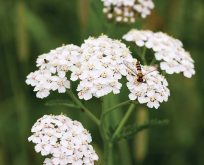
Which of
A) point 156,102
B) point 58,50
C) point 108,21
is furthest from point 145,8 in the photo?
point 156,102

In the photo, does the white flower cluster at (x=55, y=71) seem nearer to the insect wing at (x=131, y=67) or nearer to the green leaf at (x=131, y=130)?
the insect wing at (x=131, y=67)

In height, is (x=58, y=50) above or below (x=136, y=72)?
above

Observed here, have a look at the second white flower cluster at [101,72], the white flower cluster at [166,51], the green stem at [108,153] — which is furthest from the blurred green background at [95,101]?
the green stem at [108,153]

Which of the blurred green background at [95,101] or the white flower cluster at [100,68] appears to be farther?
the blurred green background at [95,101]

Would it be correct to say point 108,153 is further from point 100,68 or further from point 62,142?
point 100,68

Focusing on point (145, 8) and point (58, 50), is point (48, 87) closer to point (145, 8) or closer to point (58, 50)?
point (58, 50)

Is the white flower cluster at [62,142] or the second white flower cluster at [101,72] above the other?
the second white flower cluster at [101,72]
